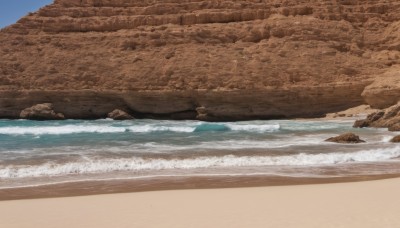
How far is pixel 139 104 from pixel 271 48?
10.7 meters

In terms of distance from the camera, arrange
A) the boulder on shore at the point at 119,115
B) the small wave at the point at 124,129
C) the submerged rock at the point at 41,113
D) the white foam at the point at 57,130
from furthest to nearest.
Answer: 1. the submerged rock at the point at 41,113
2. the boulder on shore at the point at 119,115
3. the white foam at the point at 57,130
4. the small wave at the point at 124,129

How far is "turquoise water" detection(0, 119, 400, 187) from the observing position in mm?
12211

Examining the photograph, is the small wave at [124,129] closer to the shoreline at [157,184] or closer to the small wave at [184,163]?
the small wave at [184,163]

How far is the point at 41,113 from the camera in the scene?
3259cm

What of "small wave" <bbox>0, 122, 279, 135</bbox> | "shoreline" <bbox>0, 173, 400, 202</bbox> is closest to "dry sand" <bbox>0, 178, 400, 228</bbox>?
"shoreline" <bbox>0, 173, 400, 202</bbox>

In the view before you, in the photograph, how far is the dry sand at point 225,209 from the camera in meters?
6.85

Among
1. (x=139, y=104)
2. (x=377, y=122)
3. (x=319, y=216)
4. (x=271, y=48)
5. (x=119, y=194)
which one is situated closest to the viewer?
(x=319, y=216)

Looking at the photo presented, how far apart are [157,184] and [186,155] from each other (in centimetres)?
430

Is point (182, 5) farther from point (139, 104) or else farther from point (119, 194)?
point (119, 194)

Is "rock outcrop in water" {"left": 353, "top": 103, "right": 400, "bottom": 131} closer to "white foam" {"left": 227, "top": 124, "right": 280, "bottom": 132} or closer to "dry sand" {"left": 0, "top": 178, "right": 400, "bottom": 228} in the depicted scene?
"white foam" {"left": 227, "top": 124, "right": 280, "bottom": 132}

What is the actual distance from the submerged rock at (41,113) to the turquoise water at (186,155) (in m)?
11.1

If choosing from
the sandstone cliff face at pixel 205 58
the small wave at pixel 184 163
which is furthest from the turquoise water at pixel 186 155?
the sandstone cliff face at pixel 205 58

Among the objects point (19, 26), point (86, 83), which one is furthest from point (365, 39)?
point (19, 26)

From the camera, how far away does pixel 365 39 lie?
124ft
